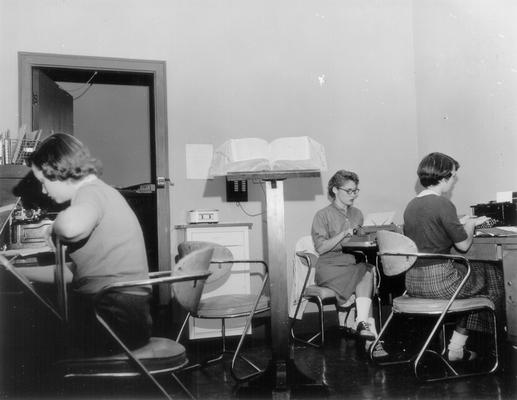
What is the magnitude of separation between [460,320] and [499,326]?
0.39 m

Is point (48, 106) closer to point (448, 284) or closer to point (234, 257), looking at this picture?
point (234, 257)

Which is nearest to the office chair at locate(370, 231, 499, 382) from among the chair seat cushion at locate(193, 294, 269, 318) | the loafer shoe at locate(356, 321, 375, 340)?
the loafer shoe at locate(356, 321, 375, 340)

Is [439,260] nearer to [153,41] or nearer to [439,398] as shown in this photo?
[439,398]

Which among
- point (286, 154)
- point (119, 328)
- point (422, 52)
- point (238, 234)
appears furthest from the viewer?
point (422, 52)

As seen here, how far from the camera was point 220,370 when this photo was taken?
3.18 m

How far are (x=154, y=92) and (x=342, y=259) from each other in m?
2.24

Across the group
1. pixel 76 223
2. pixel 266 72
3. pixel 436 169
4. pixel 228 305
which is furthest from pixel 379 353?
pixel 266 72

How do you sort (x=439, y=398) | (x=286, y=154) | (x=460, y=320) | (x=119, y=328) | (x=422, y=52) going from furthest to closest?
(x=422, y=52), (x=460, y=320), (x=286, y=154), (x=439, y=398), (x=119, y=328)

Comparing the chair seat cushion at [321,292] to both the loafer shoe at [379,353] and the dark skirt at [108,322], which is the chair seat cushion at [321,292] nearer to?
the loafer shoe at [379,353]

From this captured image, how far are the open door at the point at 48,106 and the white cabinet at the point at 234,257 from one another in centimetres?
161

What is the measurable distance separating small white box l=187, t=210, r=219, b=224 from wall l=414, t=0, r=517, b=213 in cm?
223

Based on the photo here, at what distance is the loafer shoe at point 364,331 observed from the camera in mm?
3359

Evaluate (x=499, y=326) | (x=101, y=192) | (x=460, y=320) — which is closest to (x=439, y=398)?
(x=460, y=320)

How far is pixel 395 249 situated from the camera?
283 cm
